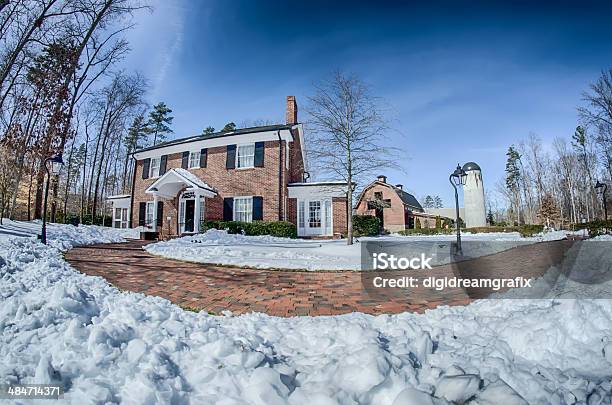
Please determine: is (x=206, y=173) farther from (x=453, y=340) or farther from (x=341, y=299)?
(x=453, y=340)

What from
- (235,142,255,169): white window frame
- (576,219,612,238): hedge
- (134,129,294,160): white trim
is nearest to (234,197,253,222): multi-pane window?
(235,142,255,169): white window frame

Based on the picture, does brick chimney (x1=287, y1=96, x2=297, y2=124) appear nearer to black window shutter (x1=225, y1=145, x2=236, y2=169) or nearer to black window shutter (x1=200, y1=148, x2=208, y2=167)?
black window shutter (x1=225, y1=145, x2=236, y2=169)

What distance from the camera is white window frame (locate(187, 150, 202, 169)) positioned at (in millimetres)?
17234

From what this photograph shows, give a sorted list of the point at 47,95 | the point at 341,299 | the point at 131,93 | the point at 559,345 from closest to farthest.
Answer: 1. the point at 559,345
2. the point at 341,299
3. the point at 47,95
4. the point at 131,93

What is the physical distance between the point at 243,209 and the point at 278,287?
38.5ft

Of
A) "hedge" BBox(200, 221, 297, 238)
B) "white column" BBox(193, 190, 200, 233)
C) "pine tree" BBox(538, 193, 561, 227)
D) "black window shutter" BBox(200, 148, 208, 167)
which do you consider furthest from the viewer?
"pine tree" BBox(538, 193, 561, 227)

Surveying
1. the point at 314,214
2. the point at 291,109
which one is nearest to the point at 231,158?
the point at 291,109

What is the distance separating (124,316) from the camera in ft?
7.99

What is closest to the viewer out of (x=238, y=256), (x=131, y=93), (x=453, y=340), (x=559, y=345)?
(x=559, y=345)

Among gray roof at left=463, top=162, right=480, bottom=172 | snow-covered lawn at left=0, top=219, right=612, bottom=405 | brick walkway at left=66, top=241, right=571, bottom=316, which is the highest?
gray roof at left=463, top=162, right=480, bottom=172

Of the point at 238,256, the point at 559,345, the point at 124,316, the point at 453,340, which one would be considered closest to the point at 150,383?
the point at 124,316

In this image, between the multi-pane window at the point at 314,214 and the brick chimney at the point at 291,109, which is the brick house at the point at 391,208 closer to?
the multi-pane window at the point at 314,214

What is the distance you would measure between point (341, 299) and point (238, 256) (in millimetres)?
4045

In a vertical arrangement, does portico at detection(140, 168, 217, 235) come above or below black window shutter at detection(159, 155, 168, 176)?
below
